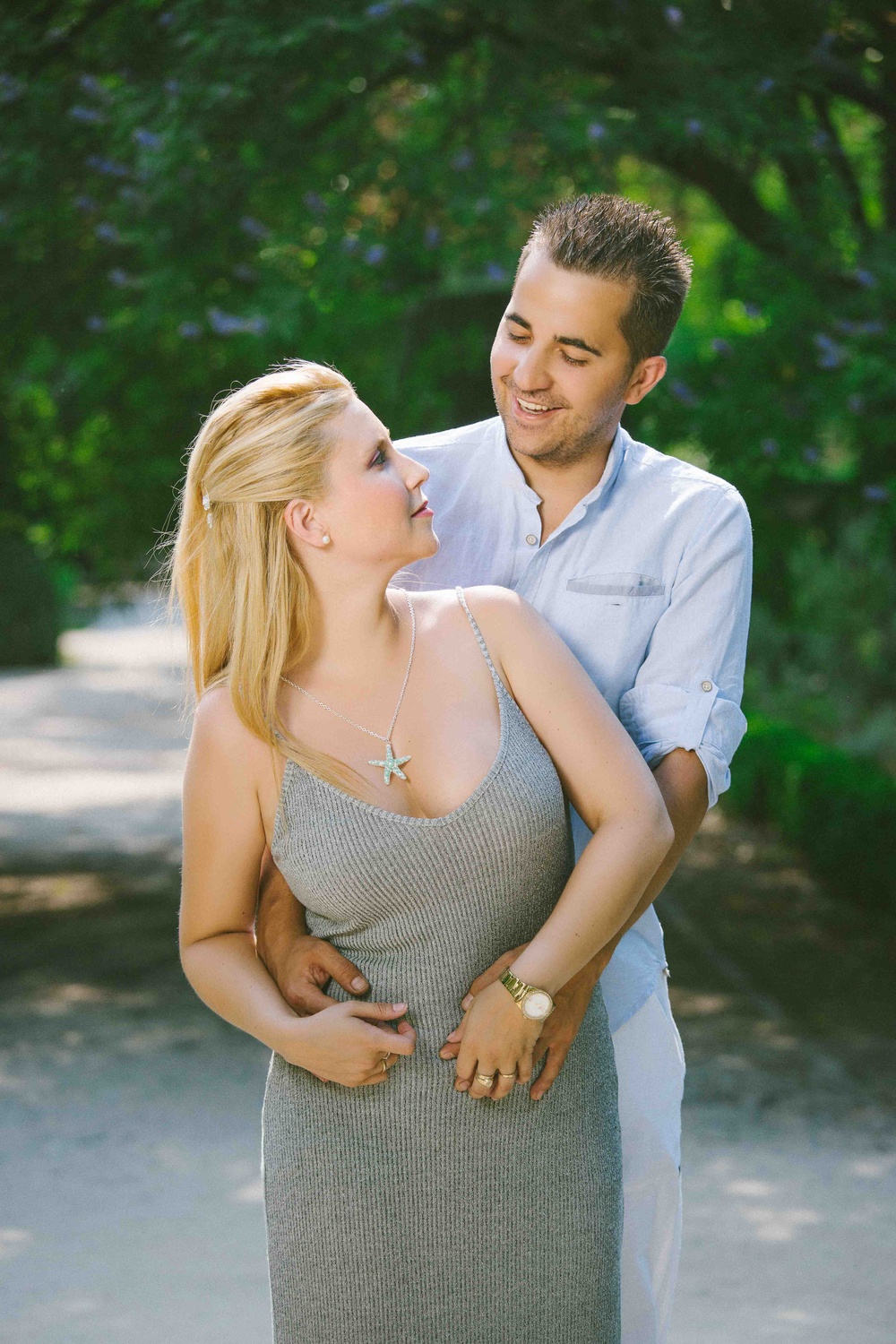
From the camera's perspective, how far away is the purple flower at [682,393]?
6008 mm

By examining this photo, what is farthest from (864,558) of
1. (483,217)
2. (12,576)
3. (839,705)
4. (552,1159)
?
(12,576)

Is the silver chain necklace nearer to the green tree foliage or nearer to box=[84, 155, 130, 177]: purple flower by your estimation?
the green tree foliage

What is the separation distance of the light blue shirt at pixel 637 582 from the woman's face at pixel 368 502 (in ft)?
1.26

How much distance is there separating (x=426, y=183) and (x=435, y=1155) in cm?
515

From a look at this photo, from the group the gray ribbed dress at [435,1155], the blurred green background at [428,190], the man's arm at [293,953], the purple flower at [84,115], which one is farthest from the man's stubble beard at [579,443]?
the purple flower at [84,115]

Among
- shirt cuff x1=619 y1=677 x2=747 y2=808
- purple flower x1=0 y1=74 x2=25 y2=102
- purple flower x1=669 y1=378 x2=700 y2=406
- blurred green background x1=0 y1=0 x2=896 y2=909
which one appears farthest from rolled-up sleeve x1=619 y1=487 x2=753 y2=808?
purple flower x1=0 y1=74 x2=25 y2=102

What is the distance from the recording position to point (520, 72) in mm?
6152

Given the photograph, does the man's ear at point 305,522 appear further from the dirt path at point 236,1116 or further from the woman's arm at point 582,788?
the dirt path at point 236,1116

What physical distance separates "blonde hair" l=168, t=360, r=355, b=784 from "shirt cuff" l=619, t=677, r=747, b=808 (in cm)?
56

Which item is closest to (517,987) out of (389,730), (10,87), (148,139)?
(389,730)

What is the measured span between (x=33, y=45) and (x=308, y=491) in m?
4.54

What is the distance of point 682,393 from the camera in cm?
601

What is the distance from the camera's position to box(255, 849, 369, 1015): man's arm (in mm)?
2215

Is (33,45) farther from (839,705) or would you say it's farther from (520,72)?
(839,705)
